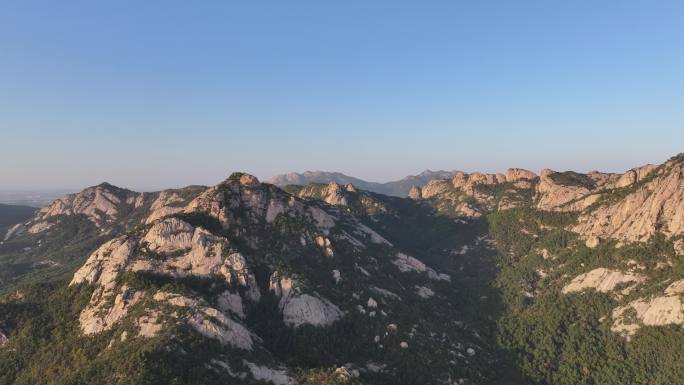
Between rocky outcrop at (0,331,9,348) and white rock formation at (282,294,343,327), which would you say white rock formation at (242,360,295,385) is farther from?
rocky outcrop at (0,331,9,348)

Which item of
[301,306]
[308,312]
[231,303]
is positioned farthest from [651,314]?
[231,303]

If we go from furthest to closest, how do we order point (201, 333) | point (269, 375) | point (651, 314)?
point (651, 314), point (201, 333), point (269, 375)

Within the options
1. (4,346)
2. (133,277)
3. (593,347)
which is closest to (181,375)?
(133,277)

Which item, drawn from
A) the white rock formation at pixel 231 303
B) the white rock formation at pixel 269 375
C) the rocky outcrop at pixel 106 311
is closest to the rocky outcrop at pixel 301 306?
the white rock formation at pixel 231 303

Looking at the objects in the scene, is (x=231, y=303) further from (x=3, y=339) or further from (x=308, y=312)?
(x=3, y=339)

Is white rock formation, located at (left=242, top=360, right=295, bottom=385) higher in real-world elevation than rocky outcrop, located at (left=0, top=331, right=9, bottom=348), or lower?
lower

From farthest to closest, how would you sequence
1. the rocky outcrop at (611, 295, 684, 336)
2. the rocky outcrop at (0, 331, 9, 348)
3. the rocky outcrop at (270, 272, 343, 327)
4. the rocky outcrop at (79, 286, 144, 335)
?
1. the rocky outcrop at (270, 272, 343, 327)
2. the rocky outcrop at (611, 295, 684, 336)
3. the rocky outcrop at (0, 331, 9, 348)
4. the rocky outcrop at (79, 286, 144, 335)

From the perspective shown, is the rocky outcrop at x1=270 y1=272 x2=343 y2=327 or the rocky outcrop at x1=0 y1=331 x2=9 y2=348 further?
the rocky outcrop at x1=270 y1=272 x2=343 y2=327

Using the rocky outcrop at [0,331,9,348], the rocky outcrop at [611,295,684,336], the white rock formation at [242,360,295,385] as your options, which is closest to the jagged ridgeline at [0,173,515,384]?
the white rock formation at [242,360,295,385]

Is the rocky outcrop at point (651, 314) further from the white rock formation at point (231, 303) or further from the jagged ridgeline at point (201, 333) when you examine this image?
the white rock formation at point (231, 303)

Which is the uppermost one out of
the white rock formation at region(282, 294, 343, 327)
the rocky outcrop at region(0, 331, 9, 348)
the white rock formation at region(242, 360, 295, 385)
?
the white rock formation at region(282, 294, 343, 327)

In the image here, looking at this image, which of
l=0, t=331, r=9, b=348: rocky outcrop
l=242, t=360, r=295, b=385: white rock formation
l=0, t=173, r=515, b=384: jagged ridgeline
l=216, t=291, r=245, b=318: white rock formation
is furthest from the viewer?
l=216, t=291, r=245, b=318: white rock formation
